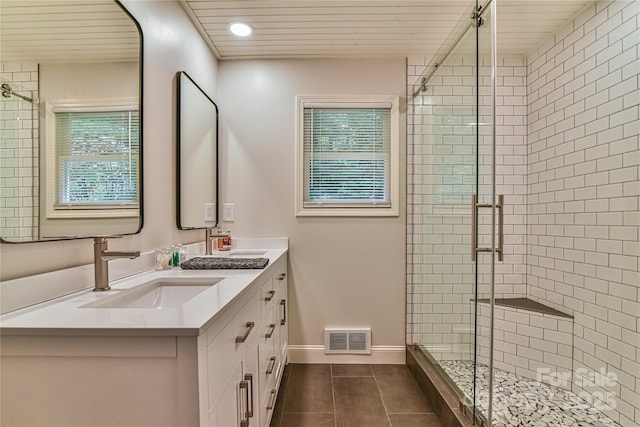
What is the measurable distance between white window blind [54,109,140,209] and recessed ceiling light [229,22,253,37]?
110 cm

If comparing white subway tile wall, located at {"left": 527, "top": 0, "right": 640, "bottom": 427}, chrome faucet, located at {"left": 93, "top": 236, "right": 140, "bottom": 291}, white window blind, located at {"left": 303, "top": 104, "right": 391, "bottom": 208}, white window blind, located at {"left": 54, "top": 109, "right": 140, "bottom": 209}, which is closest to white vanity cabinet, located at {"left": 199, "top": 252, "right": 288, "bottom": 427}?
chrome faucet, located at {"left": 93, "top": 236, "right": 140, "bottom": 291}

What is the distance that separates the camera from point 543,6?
1906mm

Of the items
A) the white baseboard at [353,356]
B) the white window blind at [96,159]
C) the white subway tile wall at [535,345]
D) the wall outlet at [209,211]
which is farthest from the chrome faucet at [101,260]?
the white subway tile wall at [535,345]

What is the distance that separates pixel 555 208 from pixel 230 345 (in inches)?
94.9

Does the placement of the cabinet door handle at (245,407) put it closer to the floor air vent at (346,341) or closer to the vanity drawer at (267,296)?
the vanity drawer at (267,296)

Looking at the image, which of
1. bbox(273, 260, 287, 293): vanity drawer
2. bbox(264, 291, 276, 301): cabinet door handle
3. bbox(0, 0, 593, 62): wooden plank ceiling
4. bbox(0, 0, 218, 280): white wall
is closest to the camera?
bbox(0, 0, 593, 62): wooden plank ceiling

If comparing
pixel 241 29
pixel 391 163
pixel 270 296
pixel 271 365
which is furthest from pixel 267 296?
pixel 241 29

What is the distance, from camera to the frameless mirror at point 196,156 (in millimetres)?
1746

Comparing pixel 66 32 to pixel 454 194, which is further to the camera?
pixel 454 194

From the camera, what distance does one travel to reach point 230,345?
95cm

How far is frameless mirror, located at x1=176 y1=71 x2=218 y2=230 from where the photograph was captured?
1746 mm

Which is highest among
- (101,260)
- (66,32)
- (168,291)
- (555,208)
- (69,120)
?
(66,32)

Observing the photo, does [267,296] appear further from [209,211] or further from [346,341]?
[346,341]

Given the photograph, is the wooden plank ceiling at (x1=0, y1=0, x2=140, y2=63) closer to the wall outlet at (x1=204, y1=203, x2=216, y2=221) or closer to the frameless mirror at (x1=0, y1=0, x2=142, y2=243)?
the frameless mirror at (x1=0, y1=0, x2=142, y2=243)
